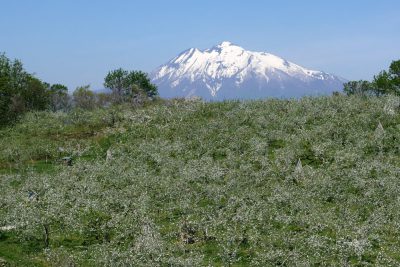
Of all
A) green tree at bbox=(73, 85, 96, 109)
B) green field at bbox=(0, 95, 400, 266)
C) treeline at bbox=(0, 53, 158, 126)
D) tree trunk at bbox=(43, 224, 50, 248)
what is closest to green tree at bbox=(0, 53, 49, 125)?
treeline at bbox=(0, 53, 158, 126)

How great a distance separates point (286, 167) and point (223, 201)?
945 cm

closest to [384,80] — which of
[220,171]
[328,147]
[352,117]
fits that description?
[352,117]

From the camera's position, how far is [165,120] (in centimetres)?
6688

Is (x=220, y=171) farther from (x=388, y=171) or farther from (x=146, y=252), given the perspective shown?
(x=146, y=252)

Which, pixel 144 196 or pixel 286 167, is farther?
pixel 286 167

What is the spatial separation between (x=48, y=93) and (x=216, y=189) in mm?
88383

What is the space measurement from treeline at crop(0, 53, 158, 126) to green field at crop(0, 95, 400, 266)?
3091 cm

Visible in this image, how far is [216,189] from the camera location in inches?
1446

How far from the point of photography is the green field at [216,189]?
2623cm

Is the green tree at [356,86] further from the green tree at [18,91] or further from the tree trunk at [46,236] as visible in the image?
the tree trunk at [46,236]

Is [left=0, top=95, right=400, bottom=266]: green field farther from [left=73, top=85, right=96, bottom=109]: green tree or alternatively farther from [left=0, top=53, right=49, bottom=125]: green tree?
[left=73, top=85, right=96, bottom=109]: green tree

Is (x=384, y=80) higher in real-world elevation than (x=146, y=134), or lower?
higher

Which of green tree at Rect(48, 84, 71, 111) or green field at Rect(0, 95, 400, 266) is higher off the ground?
green tree at Rect(48, 84, 71, 111)

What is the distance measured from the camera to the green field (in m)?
26.2
